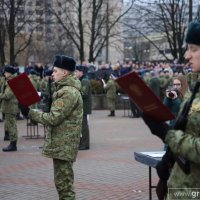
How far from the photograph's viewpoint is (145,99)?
367 cm

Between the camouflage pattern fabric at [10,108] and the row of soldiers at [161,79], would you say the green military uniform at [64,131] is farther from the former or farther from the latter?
the row of soldiers at [161,79]

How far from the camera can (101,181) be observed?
29.6 ft

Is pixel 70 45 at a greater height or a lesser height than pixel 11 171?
greater

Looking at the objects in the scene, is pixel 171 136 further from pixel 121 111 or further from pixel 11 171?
pixel 121 111

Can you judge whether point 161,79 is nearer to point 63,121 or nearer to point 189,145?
point 63,121

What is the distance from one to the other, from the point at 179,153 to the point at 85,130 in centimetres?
951

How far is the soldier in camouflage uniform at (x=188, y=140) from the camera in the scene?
3.44m

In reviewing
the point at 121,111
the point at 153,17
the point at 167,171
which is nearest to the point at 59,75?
the point at 167,171

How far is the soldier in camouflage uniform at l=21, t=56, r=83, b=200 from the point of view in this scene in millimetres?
6102

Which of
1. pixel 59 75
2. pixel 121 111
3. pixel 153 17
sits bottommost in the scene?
Result: pixel 121 111

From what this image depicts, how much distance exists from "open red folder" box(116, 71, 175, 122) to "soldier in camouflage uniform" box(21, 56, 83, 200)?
248cm

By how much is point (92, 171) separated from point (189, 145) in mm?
6674

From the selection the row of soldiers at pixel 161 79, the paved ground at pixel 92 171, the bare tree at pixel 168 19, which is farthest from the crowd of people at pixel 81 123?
the bare tree at pixel 168 19

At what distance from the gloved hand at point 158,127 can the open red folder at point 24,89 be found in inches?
107
